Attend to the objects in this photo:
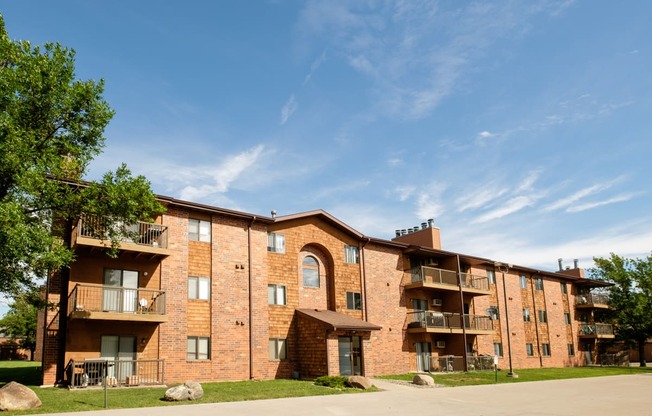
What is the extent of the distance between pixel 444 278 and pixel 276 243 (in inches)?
513

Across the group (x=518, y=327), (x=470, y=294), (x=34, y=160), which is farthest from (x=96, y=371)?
(x=518, y=327)

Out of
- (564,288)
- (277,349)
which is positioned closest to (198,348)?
(277,349)

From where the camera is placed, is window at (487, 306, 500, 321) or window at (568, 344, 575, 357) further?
window at (568, 344, 575, 357)

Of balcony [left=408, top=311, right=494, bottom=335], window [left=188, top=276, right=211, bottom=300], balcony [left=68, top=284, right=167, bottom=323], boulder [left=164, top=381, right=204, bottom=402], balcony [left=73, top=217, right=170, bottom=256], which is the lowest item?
boulder [left=164, top=381, right=204, bottom=402]

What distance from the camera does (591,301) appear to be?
4869 centimetres

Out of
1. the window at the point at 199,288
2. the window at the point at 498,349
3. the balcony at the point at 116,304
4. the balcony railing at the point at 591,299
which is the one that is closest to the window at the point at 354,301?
the window at the point at 199,288

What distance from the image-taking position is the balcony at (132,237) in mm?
20609

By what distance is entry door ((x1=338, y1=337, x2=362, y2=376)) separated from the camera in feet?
89.5

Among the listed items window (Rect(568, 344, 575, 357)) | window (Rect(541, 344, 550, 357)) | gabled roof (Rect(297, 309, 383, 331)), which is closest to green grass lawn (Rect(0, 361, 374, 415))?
gabled roof (Rect(297, 309, 383, 331))

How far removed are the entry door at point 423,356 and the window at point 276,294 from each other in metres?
10.4

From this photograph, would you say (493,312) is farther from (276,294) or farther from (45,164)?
(45,164)

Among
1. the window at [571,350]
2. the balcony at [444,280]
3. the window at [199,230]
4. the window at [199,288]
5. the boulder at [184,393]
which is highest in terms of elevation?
the window at [199,230]

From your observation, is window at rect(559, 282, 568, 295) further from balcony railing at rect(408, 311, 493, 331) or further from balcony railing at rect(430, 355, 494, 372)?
balcony railing at rect(430, 355, 494, 372)

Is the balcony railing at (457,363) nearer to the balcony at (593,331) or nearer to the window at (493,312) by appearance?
the window at (493,312)
